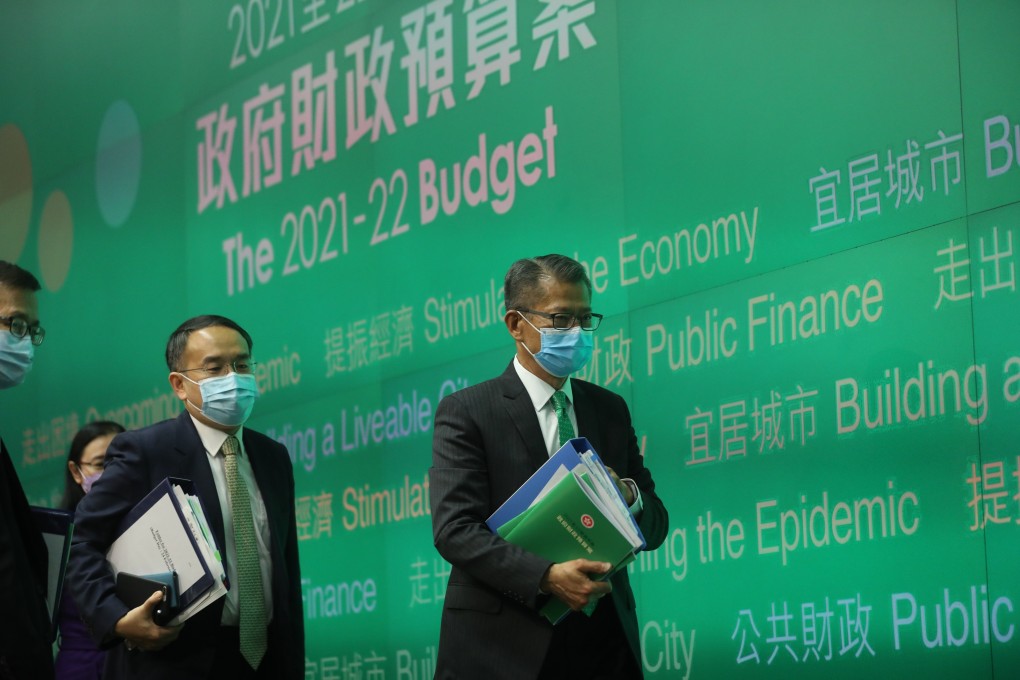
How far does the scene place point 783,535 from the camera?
14.4 ft

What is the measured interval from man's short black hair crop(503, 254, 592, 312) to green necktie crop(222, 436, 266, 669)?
1.03m

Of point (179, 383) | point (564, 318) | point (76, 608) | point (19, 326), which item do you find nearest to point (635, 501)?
point (564, 318)

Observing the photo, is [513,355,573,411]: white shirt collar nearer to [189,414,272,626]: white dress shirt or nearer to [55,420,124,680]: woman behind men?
[189,414,272,626]: white dress shirt

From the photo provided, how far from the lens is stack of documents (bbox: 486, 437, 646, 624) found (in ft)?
10.8

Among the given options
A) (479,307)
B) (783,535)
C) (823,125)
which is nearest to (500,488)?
(783,535)

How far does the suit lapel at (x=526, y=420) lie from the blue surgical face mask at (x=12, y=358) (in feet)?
4.03

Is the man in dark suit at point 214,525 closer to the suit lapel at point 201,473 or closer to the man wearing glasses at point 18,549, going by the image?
the suit lapel at point 201,473

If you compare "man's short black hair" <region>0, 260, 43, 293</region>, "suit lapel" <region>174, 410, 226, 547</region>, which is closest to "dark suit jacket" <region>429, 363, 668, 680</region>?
"suit lapel" <region>174, 410, 226, 547</region>

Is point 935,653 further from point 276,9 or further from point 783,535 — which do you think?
point 276,9

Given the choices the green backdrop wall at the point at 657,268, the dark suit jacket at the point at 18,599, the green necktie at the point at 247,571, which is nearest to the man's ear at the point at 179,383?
the green necktie at the point at 247,571

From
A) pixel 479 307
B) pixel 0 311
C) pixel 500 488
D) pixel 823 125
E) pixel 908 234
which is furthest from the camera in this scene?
pixel 479 307

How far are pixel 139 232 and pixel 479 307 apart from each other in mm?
2631

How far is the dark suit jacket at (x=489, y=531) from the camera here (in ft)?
11.1

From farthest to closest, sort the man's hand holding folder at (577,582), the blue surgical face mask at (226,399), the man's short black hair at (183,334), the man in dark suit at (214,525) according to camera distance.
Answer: the man's short black hair at (183,334)
the blue surgical face mask at (226,399)
the man in dark suit at (214,525)
the man's hand holding folder at (577,582)
